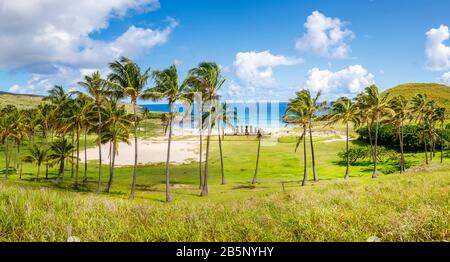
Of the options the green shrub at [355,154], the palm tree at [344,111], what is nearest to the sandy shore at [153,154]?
the green shrub at [355,154]

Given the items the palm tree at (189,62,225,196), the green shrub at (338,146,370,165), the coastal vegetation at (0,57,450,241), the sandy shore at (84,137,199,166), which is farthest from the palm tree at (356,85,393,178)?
the sandy shore at (84,137,199,166)

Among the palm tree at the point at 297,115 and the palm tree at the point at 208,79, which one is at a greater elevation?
the palm tree at the point at 208,79

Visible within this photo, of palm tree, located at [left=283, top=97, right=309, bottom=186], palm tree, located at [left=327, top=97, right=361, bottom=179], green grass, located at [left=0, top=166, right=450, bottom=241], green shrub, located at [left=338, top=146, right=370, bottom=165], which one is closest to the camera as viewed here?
green grass, located at [left=0, top=166, right=450, bottom=241]

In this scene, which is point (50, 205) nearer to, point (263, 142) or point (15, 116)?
point (15, 116)

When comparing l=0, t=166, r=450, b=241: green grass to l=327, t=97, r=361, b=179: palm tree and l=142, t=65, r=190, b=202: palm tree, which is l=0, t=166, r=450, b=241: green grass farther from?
l=327, t=97, r=361, b=179: palm tree

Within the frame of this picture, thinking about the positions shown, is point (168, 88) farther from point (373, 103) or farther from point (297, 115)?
point (373, 103)

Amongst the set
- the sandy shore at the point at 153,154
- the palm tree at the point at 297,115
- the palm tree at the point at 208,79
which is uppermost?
the palm tree at the point at 208,79

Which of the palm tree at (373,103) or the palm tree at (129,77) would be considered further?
the palm tree at (373,103)

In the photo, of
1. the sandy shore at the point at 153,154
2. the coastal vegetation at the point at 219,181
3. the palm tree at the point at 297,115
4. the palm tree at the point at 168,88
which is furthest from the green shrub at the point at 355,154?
the palm tree at the point at 168,88

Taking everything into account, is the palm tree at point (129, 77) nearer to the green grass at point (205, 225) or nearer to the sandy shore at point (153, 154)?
the green grass at point (205, 225)

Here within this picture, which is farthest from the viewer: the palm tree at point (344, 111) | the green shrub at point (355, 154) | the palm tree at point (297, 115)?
the green shrub at point (355, 154)

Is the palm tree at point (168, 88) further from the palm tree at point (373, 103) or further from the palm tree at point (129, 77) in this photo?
the palm tree at point (373, 103)

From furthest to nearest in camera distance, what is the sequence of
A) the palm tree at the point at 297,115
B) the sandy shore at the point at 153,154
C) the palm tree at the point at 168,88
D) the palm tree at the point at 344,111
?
the sandy shore at the point at 153,154
the palm tree at the point at 344,111
the palm tree at the point at 297,115
the palm tree at the point at 168,88

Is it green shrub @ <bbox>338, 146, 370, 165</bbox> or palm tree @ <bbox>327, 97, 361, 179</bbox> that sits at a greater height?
palm tree @ <bbox>327, 97, 361, 179</bbox>
